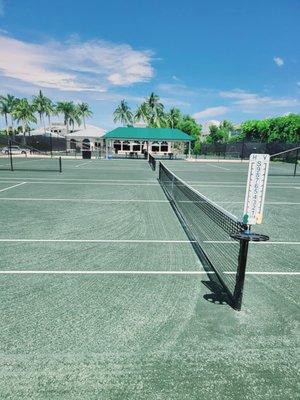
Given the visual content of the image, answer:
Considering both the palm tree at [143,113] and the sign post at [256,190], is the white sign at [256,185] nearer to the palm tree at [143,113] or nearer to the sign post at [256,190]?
the sign post at [256,190]

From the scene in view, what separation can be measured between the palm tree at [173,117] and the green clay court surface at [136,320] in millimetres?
93226

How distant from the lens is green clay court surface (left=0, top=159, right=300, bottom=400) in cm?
340

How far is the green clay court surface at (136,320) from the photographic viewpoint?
3400 millimetres

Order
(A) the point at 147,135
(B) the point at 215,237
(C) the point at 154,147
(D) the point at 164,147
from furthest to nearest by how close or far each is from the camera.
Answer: (C) the point at 154,147
(D) the point at 164,147
(A) the point at 147,135
(B) the point at 215,237

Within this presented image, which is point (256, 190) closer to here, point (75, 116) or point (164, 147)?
point (164, 147)

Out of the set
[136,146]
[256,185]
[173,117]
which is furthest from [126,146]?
[256,185]

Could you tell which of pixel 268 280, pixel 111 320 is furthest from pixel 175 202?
pixel 111 320

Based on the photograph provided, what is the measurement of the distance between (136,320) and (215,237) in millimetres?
4638

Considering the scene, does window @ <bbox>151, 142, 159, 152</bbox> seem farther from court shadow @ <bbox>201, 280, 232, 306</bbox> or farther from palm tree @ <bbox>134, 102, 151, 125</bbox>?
court shadow @ <bbox>201, 280, 232, 306</bbox>

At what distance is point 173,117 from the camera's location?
100688 millimetres

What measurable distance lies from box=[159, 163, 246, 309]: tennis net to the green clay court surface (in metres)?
0.32

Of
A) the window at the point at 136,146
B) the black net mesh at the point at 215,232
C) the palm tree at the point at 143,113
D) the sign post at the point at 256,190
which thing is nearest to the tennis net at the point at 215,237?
the black net mesh at the point at 215,232

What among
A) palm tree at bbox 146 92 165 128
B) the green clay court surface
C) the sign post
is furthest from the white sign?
palm tree at bbox 146 92 165 128

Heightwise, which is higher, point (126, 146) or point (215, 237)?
point (126, 146)
